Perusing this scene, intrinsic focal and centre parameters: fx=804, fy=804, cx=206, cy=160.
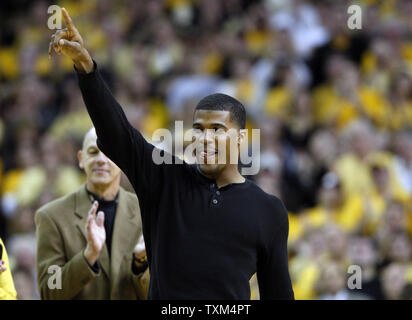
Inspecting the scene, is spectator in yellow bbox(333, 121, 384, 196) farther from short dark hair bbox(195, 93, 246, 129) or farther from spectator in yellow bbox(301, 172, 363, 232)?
Answer: short dark hair bbox(195, 93, 246, 129)

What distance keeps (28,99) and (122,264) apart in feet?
15.5

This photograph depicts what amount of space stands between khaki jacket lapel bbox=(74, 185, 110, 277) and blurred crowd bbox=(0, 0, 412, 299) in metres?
1.23

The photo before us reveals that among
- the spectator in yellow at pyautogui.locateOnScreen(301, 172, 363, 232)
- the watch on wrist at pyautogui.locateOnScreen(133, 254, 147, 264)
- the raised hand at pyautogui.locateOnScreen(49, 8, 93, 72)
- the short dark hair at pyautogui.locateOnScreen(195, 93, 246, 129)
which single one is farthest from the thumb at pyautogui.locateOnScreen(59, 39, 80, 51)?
the spectator in yellow at pyautogui.locateOnScreen(301, 172, 363, 232)

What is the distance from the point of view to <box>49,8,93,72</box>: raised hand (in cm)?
245

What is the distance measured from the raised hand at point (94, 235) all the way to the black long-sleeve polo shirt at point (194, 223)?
0.56m

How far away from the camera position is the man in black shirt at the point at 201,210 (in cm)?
259

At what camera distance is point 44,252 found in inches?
137

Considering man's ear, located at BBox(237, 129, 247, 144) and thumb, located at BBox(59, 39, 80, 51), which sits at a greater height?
thumb, located at BBox(59, 39, 80, 51)

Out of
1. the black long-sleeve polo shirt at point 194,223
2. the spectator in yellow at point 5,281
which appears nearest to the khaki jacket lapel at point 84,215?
the spectator in yellow at point 5,281

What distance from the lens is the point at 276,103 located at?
24.8ft

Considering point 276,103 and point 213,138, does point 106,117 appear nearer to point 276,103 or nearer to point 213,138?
point 213,138

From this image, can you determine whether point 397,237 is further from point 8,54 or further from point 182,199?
Result: point 8,54

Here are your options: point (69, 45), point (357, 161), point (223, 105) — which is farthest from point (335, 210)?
point (69, 45)
